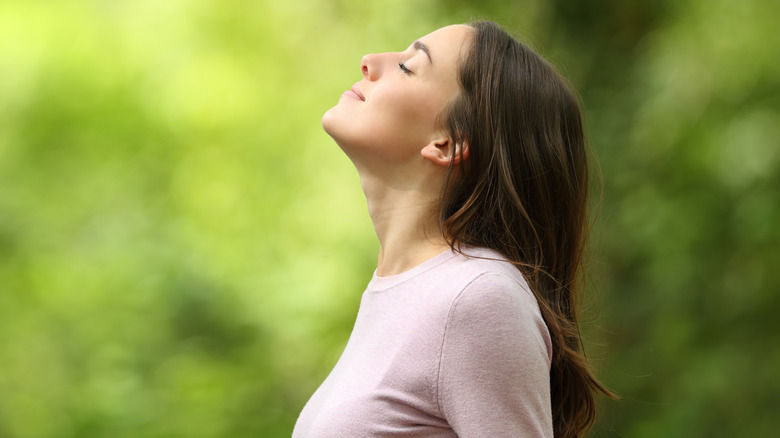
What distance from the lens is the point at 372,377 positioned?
1.08 m

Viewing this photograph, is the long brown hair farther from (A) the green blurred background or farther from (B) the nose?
(A) the green blurred background

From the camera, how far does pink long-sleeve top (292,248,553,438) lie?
100 centimetres

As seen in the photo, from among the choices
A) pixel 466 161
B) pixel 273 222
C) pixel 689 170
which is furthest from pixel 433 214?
pixel 273 222

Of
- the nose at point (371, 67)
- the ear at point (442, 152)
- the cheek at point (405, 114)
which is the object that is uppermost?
the nose at point (371, 67)

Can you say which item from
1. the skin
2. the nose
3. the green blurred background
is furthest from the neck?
the green blurred background

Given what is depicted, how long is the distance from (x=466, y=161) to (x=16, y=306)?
2.60 meters

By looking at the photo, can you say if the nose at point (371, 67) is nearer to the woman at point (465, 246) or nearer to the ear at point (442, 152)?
the woman at point (465, 246)

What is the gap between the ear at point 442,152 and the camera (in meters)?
1.16

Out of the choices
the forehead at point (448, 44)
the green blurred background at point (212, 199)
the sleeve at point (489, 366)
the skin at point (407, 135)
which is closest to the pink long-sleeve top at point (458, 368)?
the sleeve at point (489, 366)

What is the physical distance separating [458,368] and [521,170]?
314 millimetres

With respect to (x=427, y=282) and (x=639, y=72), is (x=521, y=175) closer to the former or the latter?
(x=427, y=282)

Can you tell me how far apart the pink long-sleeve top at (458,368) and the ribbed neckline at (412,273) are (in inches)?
0.9

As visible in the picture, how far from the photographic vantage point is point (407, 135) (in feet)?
3.89

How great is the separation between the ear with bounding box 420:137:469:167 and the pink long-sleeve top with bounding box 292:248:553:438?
149mm
